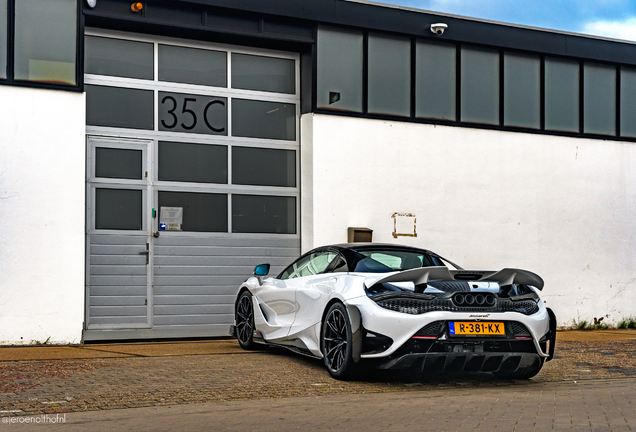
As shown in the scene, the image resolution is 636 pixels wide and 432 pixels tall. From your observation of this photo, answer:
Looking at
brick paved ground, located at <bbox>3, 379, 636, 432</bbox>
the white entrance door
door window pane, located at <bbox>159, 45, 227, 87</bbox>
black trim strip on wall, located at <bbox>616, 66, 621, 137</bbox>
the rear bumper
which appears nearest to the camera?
brick paved ground, located at <bbox>3, 379, 636, 432</bbox>

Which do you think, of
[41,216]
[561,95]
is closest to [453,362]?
[41,216]

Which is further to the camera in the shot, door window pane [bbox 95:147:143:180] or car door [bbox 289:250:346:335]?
door window pane [bbox 95:147:143:180]

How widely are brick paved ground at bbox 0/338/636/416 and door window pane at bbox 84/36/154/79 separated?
5173 millimetres

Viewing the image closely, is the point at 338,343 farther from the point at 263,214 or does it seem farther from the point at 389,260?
the point at 263,214

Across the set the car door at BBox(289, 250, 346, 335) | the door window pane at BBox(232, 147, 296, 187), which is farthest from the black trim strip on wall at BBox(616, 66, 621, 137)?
the car door at BBox(289, 250, 346, 335)

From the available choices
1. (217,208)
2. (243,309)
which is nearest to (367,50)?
(217,208)

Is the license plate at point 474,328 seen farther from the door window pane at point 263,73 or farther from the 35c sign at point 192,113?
the door window pane at point 263,73

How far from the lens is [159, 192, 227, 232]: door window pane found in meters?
12.5

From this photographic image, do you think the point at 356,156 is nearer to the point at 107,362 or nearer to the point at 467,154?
the point at 467,154

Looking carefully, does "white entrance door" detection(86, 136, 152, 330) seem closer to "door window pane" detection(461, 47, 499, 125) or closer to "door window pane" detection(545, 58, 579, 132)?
"door window pane" detection(461, 47, 499, 125)

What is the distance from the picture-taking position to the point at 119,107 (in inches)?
479

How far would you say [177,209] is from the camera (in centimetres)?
1247

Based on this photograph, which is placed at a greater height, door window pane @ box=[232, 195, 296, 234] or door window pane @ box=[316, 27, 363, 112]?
door window pane @ box=[316, 27, 363, 112]

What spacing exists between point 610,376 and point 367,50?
7527mm
